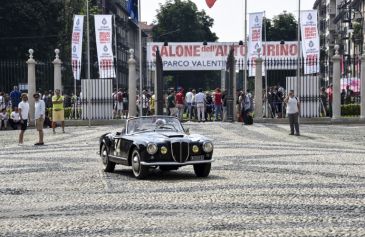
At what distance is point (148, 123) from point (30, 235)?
24.6 ft

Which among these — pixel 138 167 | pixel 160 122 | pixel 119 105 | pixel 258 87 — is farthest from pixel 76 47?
pixel 138 167

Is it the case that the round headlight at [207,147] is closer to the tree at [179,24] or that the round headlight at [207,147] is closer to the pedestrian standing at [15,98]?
the pedestrian standing at [15,98]

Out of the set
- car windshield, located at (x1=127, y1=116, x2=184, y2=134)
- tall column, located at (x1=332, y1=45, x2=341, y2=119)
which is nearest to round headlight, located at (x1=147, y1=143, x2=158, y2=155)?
car windshield, located at (x1=127, y1=116, x2=184, y2=134)

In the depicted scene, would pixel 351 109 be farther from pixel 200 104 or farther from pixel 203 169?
pixel 203 169

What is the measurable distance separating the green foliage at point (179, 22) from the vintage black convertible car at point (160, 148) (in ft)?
294

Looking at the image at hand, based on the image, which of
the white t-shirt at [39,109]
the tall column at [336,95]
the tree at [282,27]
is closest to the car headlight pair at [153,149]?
the white t-shirt at [39,109]

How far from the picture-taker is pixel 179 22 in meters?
106

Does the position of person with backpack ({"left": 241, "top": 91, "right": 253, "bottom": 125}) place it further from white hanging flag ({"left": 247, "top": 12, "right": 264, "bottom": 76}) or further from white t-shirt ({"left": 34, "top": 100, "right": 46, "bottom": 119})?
white t-shirt ({"left": 34, "top": 100, "right": 46, "bottom": 119})

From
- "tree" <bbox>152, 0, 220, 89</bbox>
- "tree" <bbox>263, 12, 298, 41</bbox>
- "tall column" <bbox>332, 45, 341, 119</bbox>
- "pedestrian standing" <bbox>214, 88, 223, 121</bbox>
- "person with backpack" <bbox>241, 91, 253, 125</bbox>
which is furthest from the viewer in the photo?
"tree" <bbox>263, 12, 298, 41</bbox>

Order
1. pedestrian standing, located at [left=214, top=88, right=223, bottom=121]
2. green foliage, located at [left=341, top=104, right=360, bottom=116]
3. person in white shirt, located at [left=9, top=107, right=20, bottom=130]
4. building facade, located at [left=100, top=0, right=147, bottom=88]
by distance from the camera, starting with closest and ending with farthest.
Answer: person in white shirt, located at [left=9, top=107, right=20, bottom=130] < pedestrian standing, located at [left=214, top=88, right=223, bottom=121] < green foliage, located at [left=341, top=104, right=360, bottom=116] < building facade, located at [left=100, top=0, right=147, bottom=88]

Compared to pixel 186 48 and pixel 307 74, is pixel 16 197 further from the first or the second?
pixel 186 48

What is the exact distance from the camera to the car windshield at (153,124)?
15.8 m

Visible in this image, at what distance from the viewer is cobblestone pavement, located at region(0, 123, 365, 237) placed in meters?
8.95

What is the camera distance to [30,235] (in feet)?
28.3
